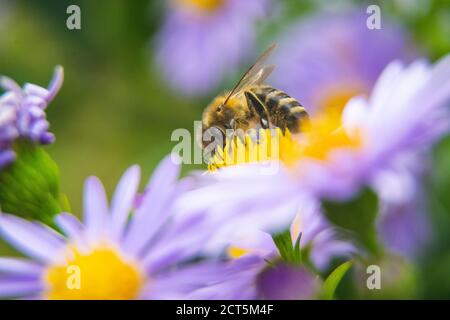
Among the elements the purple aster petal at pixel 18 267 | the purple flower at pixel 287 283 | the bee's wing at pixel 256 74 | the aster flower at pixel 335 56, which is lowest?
the purple flower at pixel 287 283

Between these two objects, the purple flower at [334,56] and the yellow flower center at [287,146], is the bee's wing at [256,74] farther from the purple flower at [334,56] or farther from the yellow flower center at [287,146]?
the purple flower at [334,56]

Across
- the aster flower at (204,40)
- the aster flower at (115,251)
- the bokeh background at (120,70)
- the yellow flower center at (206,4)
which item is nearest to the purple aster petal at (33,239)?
the aster flower at (115,251)

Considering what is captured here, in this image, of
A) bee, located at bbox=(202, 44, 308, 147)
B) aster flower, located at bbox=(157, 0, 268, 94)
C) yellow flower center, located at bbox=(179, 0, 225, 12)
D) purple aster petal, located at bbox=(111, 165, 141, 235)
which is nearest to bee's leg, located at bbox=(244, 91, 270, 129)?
bee, located at bbox=(202, 44, 308, 147)

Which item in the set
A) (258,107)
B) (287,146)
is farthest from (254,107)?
(287,146)

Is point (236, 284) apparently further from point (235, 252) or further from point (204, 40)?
point (204, 40)

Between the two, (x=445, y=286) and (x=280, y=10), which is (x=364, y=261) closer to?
(x=445, y=286)

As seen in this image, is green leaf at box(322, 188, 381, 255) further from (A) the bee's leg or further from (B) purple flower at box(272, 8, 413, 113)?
(B) purple flower at box(272, 8, 413, 113)
